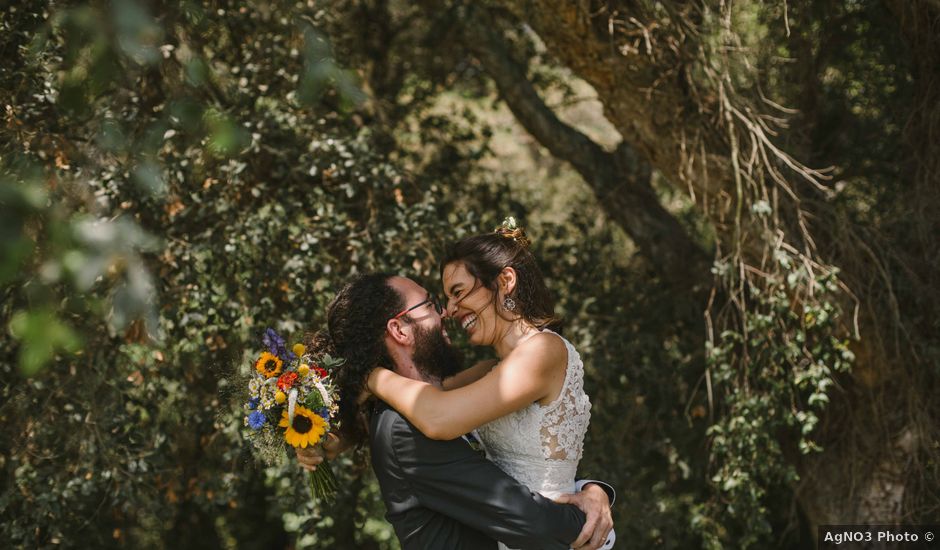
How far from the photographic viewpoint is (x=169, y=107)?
204 centimetres

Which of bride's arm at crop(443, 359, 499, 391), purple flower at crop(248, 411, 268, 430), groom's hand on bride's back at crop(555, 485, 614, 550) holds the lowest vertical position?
purple flower at crop(248, 411, 268, 430)

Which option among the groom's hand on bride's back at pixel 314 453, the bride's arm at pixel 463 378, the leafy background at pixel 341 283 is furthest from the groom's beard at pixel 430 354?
the leafy background at pixel 341 283

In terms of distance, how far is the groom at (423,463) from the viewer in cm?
271

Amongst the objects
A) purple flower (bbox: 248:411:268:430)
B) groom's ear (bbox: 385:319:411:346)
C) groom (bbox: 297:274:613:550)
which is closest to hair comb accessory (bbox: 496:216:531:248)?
groom (bbox: 297:274:613:550)

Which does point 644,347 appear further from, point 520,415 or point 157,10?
point 157,10

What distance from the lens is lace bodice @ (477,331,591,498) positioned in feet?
9.57

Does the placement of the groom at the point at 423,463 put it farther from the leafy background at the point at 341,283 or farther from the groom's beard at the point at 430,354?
the leafy background at the point at 341,283

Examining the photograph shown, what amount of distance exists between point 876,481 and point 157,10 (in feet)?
15.0

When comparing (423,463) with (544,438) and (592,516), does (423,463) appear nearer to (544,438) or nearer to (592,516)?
(544,438)

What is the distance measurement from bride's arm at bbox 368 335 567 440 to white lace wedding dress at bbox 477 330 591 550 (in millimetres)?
85

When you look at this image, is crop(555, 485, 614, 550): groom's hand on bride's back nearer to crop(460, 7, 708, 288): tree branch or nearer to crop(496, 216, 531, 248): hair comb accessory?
crop(496, 216, 531, 248): hair comb accessory

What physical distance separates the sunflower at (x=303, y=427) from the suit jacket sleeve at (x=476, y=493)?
0.23m

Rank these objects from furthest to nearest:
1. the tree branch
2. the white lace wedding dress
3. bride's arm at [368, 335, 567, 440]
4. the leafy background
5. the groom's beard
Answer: the tree branch
the leafy background
the groom's beard
the white lace wedding dress
bride's arm at [368, 335, 567, 440]

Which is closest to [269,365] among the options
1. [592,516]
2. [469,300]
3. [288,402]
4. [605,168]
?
[288,402]
